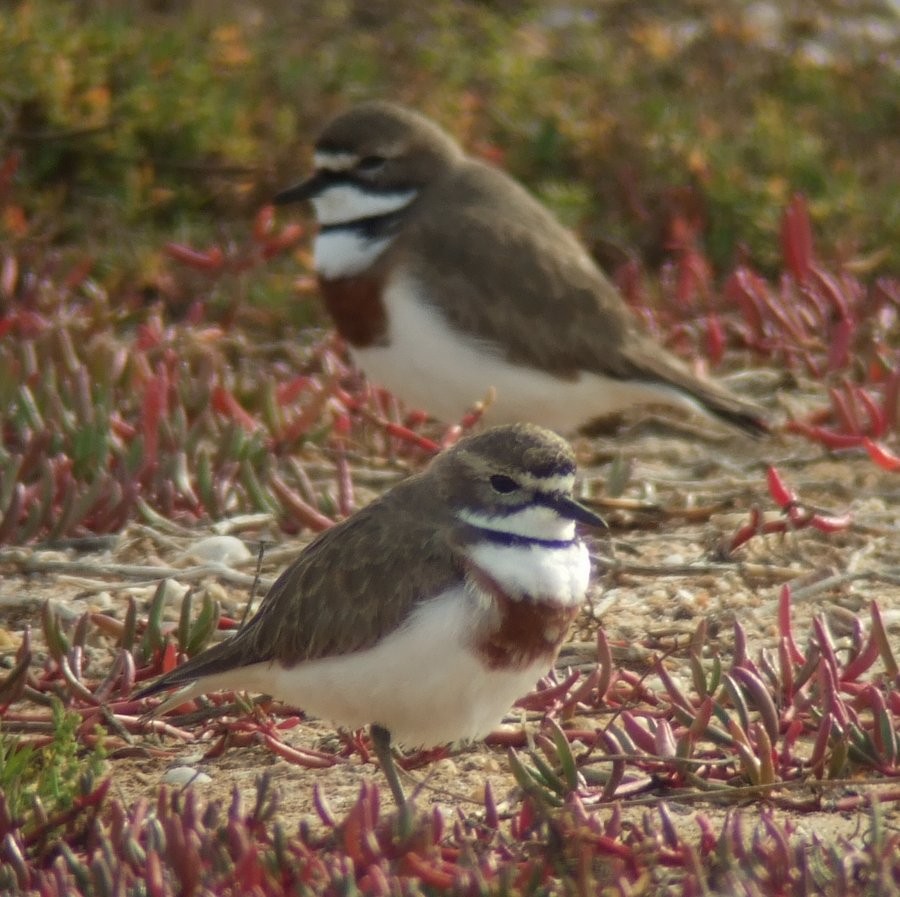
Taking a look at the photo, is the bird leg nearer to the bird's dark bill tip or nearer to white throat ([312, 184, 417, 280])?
white throat ([312, 184, 417, 280])

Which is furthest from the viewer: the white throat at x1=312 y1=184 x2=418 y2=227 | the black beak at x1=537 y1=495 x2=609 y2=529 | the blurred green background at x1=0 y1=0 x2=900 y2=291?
the blurred green background at x1=0 y1=0 x2=900 y2=291

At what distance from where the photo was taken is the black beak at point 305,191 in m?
7.43

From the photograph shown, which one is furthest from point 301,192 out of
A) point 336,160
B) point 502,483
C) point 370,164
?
point 502,483

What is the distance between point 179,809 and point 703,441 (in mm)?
4153

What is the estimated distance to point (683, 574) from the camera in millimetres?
5562

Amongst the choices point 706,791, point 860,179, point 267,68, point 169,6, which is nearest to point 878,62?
point 860,179

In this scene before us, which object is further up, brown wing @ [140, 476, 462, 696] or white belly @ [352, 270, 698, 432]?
brown wing @ [140, 476, 462, 696]

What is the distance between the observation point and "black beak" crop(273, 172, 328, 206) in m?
7.43

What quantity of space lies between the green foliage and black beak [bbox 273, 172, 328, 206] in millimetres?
3707

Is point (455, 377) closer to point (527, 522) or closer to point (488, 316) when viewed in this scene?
point (488, 316)

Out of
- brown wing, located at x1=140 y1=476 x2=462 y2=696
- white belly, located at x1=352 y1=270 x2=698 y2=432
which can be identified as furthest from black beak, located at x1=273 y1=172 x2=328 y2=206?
brown wing, located at x1=140 y1=476 x2=462 y2=696

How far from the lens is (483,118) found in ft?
32.3

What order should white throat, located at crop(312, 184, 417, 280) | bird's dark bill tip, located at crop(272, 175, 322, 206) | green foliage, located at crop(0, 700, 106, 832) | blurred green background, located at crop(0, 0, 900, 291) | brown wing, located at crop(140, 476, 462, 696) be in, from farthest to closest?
blurred green background, located at crop(0, 0, 900, 291), bird's dark bill tip, located at crop(272, 175, 322, 206), white throat, located at crop(312, 184, 417, 280), brown wing, located at crop(140, 476, 462, 696), green foliage, located at crop(0, 700, 106, 832)

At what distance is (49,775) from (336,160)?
13.1ft
